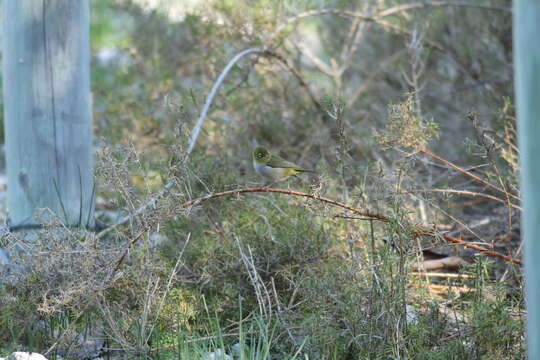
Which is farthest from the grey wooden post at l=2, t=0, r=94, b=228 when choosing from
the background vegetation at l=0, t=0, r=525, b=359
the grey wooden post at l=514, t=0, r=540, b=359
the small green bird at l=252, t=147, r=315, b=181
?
the grey wooden post at l=514, t=0, r=540, b=359

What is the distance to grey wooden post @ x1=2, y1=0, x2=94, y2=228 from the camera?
3.82 meters

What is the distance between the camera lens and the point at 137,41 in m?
6.72

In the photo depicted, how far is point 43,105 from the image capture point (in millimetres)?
3850

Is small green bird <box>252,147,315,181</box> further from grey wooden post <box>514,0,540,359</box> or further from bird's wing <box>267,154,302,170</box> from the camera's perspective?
grey wooden post <box>514,0,540,359</box>

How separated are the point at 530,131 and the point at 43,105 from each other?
9.44 ft

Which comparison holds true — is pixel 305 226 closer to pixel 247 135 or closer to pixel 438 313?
pixel 438 313

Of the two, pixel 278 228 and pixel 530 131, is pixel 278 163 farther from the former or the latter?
pixel 530 131

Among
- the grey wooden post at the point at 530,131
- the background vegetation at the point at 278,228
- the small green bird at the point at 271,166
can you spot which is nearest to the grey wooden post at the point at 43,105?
the background vegetation at the point at 278,228

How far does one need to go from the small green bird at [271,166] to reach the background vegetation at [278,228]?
198 mm

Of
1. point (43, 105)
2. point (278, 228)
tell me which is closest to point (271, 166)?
point (278, 228)

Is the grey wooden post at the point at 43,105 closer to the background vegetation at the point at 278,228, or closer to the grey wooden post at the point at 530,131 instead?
the background vegetation at the point at 278,228

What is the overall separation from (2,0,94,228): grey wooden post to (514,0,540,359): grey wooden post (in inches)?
102

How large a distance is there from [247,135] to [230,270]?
212 centimetres

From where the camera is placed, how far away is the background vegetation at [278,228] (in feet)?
9.48
